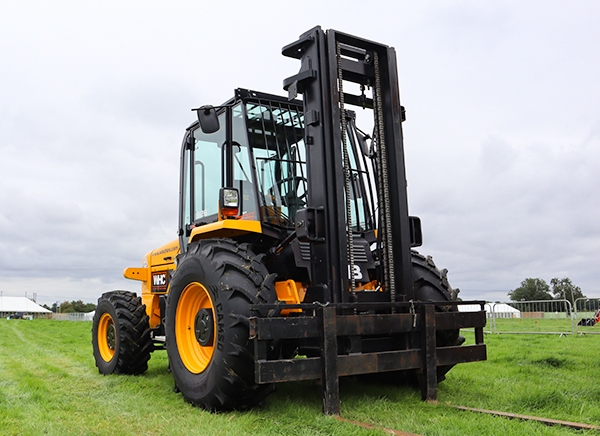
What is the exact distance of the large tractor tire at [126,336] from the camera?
741 centimetres

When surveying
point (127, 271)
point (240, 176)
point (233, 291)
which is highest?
point (240, 176)

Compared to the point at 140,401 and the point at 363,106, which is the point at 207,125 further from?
the point at 140,401

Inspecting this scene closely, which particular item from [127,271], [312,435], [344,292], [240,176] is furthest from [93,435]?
[127,271]

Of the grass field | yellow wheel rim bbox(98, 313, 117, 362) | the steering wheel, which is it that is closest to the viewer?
the grass field

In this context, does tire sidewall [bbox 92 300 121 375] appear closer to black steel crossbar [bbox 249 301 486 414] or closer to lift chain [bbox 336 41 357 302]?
black steel crossbar [bbox 249 301 486 414]

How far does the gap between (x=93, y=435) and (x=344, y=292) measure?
2338 mm

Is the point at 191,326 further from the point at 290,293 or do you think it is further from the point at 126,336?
the point at 126,336

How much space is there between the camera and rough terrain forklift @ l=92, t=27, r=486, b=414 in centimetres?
455

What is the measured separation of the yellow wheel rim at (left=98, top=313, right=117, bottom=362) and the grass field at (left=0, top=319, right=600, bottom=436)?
753mm

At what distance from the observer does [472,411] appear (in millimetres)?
4402

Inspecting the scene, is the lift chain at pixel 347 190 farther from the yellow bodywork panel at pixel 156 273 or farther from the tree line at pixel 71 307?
the tree line at pixel 71 307

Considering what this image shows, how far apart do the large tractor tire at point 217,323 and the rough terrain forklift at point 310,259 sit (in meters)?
0.01

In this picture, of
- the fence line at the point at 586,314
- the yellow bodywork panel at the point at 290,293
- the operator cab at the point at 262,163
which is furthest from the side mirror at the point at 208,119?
the fence line at the point at 586,314

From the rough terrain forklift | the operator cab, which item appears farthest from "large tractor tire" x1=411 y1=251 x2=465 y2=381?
the operator cab
